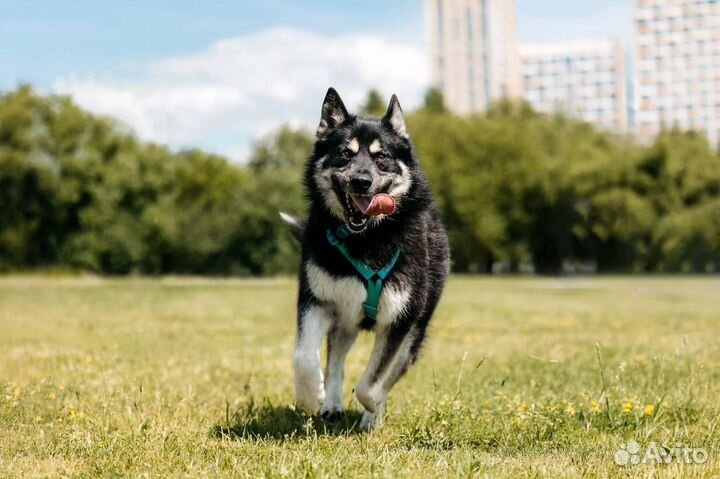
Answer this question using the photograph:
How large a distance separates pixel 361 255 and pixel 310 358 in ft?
2.45

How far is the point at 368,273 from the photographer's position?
4.98m

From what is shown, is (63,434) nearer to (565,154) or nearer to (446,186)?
(446,186)

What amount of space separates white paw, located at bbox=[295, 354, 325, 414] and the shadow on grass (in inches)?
3.9

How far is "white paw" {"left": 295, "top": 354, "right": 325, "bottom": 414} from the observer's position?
477 cm

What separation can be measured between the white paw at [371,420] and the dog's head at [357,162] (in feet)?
4.16

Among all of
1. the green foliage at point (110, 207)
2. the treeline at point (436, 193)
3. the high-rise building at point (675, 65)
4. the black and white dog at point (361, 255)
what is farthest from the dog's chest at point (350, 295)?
the high-rise building at point (675, 65)

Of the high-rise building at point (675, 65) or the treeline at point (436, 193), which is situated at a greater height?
the high-rise building at point (675, 65)

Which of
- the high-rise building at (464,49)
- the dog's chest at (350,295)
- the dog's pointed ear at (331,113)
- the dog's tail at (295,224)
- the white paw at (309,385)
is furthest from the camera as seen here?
the high-rise building at (464,49)

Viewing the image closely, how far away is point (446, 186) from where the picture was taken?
5150cm

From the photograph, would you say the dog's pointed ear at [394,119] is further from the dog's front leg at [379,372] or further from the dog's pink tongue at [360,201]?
the dog's front leg at [379,372]

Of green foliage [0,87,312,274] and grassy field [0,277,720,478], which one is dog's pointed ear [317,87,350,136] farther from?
green foliage [0,87,312,274]

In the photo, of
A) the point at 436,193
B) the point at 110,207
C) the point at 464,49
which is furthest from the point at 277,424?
the point at 464,49

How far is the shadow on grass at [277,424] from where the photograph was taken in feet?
15.8

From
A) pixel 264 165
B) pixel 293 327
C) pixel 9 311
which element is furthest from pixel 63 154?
pixel 293 327
